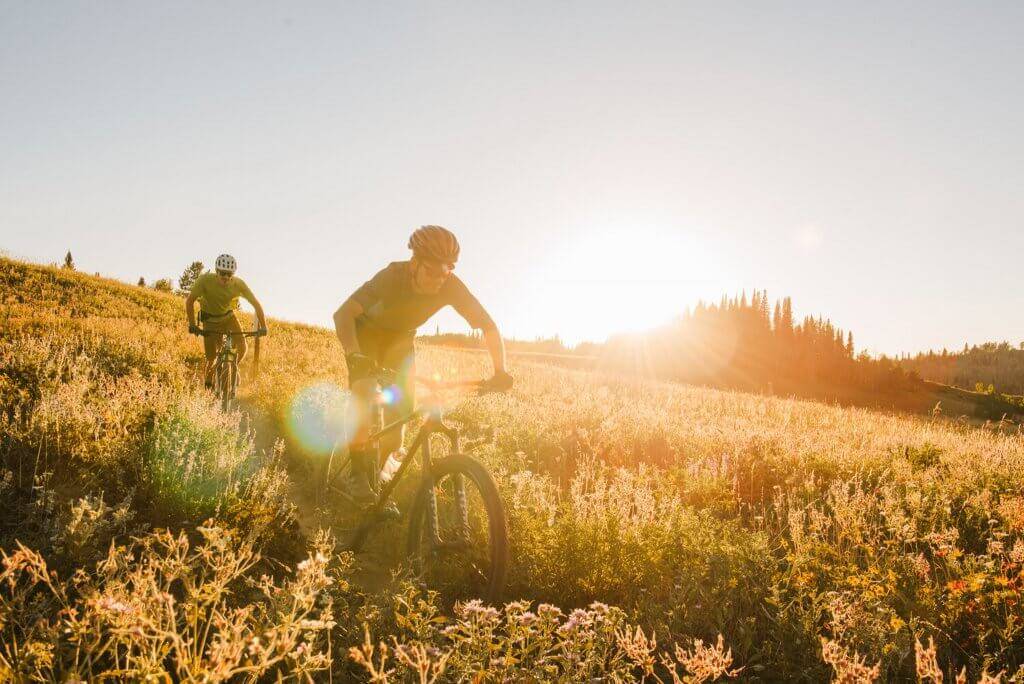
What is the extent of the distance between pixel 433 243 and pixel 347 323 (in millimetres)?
1094

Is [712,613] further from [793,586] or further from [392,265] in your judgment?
[392,265]

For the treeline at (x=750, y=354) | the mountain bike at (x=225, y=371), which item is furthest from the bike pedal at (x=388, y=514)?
the treeline at (x=750, y=354)

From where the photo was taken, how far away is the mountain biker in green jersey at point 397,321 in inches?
204

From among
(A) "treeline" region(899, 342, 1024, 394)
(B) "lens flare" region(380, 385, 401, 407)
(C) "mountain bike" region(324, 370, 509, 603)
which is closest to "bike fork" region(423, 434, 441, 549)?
(C) "mountain bike" region(324, 370, 509, 603)

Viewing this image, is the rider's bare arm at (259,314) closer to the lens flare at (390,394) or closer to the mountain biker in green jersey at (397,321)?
the mountain biker in green jersey at (397,321)

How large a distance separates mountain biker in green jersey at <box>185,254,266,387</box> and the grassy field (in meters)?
0.99

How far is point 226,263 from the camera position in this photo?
1004 centimetres

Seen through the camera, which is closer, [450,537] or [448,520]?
[450,537]

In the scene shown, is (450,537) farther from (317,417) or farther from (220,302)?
(220,302)

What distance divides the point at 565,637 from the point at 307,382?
1076cm

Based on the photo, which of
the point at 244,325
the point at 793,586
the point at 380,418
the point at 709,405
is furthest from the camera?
the point at 244,325

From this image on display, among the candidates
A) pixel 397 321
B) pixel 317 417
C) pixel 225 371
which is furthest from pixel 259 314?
pixel 397 321

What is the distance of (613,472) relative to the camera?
25.5ft

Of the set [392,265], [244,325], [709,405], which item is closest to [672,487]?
[392,265]
